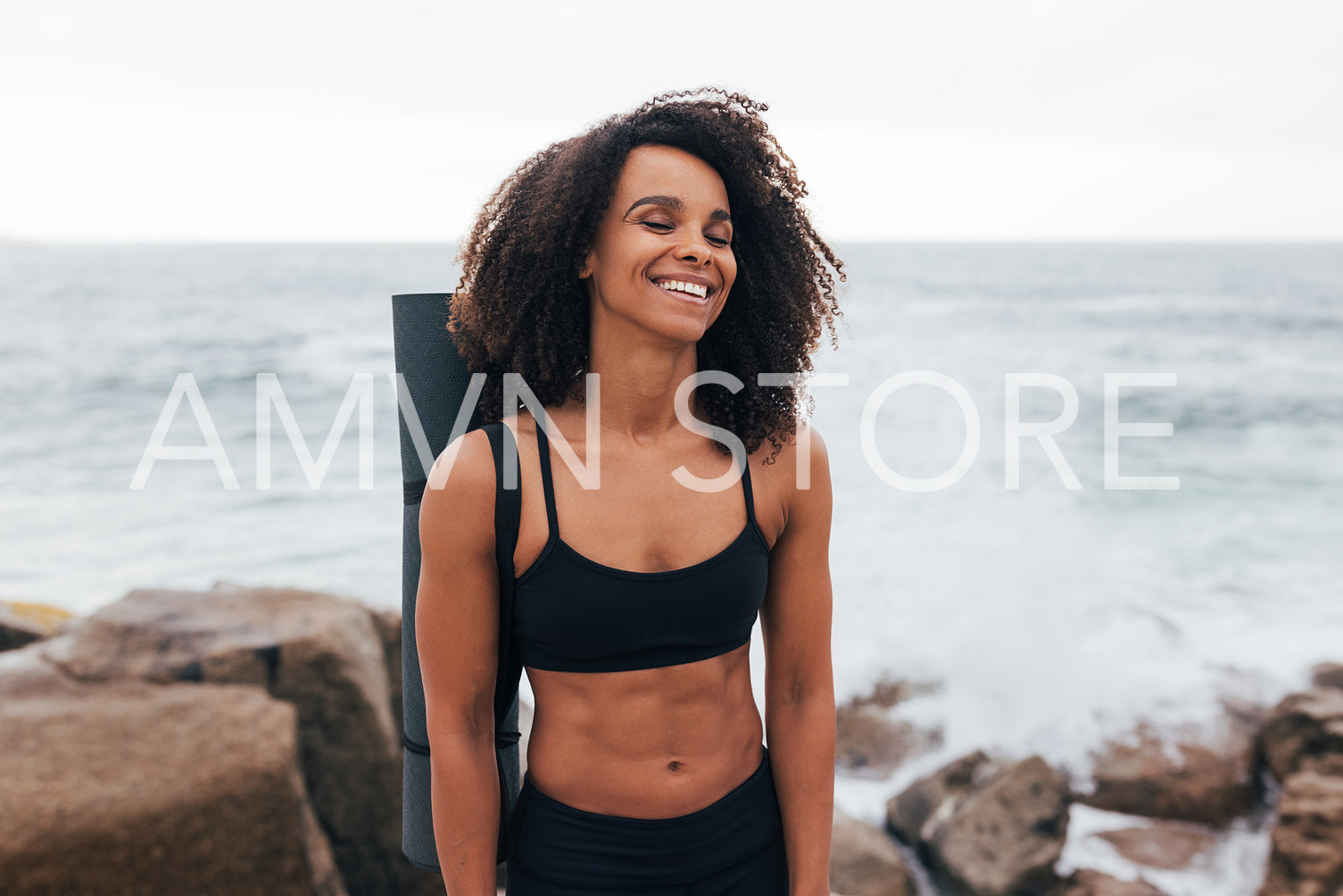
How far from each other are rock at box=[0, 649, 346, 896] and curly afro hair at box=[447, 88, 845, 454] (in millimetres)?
2190

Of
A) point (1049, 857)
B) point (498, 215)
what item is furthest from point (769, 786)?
point (1049, 857)

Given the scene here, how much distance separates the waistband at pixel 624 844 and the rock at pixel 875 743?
471 centimetres

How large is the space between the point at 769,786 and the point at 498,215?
131 centimetres

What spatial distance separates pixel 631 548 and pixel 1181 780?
5.50 meters

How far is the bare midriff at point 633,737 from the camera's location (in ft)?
5.67

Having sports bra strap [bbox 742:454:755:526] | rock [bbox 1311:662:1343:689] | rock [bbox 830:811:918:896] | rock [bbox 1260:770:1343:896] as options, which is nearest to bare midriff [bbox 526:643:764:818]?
sports bra strap [bbox 742:454:755:526]

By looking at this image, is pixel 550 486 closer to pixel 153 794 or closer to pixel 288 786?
pixel 288 786

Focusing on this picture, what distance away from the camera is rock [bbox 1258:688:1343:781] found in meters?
5.30

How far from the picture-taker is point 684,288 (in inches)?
67.6

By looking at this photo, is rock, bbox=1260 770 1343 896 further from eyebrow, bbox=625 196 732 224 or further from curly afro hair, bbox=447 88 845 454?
eyebrow, bbox=625 196 732 224

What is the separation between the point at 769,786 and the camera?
1927 mm

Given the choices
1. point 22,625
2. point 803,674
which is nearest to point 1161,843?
point 803,674

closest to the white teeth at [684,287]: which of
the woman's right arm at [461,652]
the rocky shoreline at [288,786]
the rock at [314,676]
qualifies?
the woman's right arm at [461,652]

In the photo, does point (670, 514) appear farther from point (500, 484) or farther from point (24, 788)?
point (24, 788)
